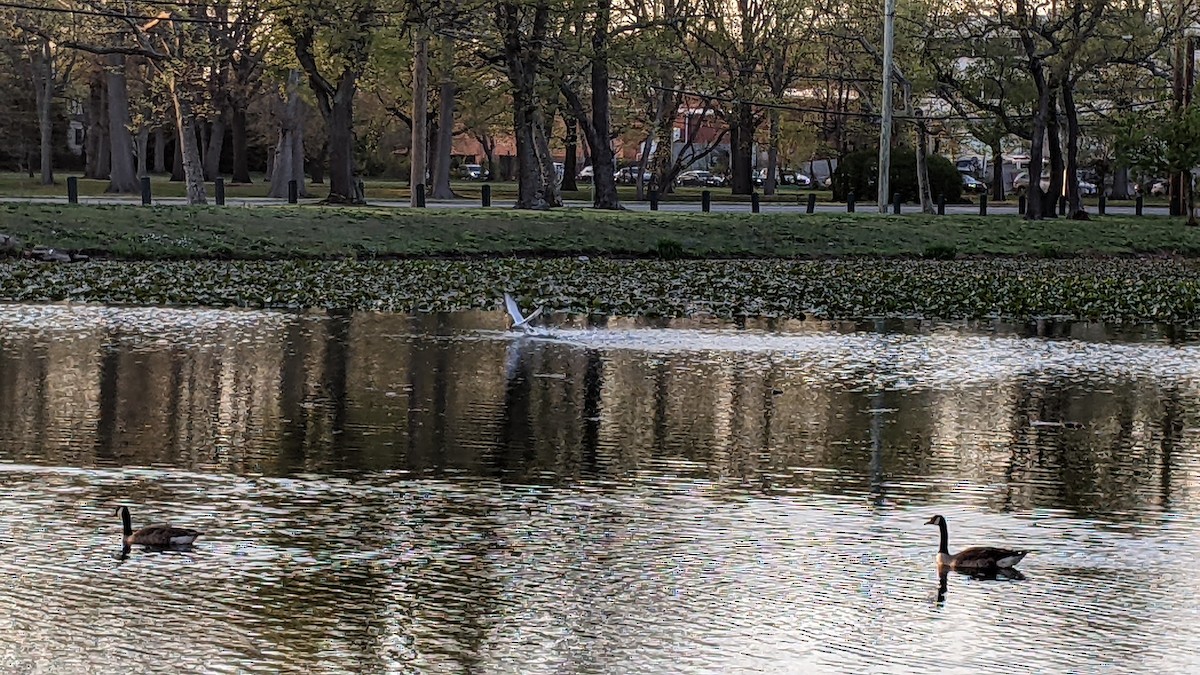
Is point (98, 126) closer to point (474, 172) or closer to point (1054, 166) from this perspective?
point (474, 172)

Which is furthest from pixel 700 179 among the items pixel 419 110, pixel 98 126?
pixel 419 110

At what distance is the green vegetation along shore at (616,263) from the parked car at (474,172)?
193 feet

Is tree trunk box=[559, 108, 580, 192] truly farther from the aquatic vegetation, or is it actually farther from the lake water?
the lake water

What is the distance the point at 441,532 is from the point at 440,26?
39.5 metres

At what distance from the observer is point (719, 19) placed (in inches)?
2507

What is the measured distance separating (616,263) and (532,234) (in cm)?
471

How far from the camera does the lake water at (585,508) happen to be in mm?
9750

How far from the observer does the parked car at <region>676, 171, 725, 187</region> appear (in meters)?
106

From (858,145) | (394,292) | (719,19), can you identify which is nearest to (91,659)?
(394,292)

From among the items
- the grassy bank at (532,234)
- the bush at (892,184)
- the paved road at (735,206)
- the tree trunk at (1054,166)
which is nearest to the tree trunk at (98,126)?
the paved road at (735,206)

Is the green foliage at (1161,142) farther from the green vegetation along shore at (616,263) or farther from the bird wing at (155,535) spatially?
the bird wing at (155,535)

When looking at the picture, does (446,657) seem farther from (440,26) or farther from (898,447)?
(440,26)

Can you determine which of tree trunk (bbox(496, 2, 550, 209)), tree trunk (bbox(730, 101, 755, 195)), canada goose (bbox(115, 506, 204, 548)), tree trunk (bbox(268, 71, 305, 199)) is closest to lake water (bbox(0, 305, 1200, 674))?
canada goose (bbox(115, 506, 204, 548))

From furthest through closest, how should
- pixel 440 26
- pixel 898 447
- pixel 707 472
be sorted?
pixel 440 26 → pixel 898 447 → pixel 707 472
